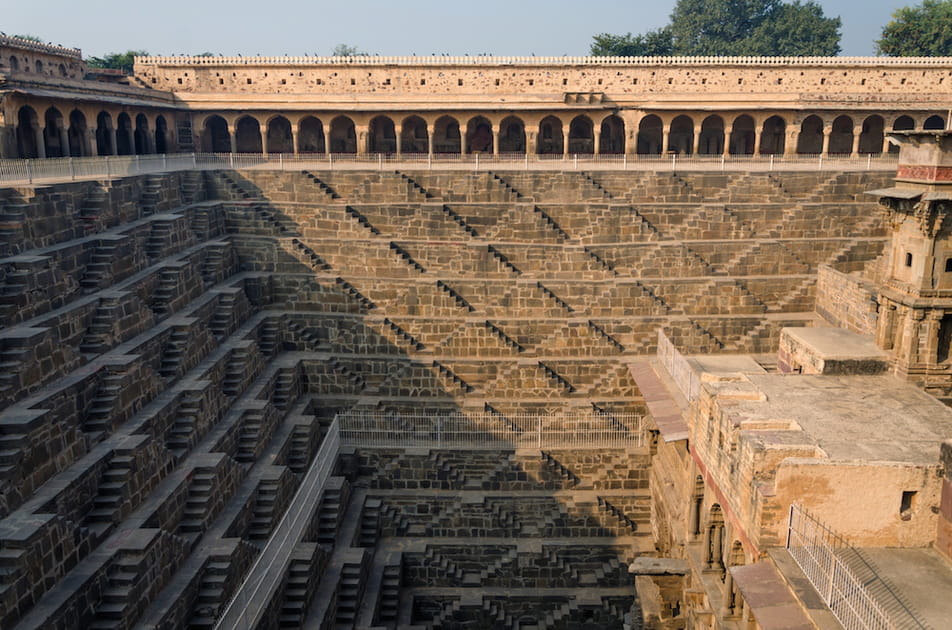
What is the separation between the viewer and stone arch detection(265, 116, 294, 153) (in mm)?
35188

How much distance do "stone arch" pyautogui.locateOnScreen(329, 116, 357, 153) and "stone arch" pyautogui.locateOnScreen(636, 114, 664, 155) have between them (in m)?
13.1

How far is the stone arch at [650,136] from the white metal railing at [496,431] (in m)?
20.1

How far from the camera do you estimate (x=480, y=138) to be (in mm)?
35250

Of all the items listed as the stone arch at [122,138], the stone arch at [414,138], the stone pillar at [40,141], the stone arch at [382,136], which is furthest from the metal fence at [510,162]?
the stone arch at [414,138]

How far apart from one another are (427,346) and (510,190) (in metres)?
6.04

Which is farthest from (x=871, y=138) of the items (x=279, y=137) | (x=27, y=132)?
(x=27, y=132)

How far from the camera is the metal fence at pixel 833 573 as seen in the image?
297 inches

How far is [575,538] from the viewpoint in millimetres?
17016

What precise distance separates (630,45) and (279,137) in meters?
29.0

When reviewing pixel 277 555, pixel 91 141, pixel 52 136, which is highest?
pixel 52 136

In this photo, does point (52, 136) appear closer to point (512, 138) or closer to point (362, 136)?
point (362, 136)

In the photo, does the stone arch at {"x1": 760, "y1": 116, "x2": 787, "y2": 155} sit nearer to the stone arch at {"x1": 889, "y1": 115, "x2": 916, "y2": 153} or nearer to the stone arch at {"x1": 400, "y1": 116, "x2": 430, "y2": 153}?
the stone arch at {"x1": 889, "y1": 115, "x2": 916, "y2": 153}

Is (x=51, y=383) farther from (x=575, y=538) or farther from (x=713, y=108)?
(x=713, y=108)

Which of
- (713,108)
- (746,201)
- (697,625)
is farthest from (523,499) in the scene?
(713,108)
